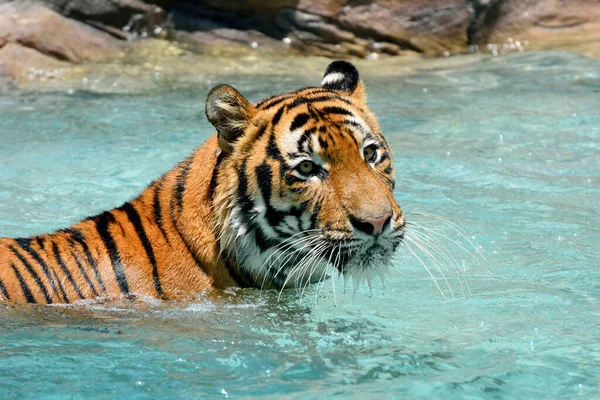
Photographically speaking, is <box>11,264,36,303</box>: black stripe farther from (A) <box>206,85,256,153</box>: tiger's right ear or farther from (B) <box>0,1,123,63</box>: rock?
(B) <box>0,1,123,63</box>: rock

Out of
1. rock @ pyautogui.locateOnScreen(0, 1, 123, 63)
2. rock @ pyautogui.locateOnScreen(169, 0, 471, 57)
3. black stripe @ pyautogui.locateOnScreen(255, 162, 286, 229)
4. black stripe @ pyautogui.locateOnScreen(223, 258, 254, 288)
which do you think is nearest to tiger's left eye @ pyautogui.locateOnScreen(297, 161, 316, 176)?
black stripe @ pyautogui.locateOnScreen(255, 162, 286, 229)

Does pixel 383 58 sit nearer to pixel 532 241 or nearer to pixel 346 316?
pixel 532 241

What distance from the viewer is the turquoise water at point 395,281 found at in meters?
3.13

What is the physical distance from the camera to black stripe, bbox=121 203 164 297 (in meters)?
3.61

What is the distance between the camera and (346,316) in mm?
3799

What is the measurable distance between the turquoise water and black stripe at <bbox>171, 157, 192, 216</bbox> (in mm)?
405

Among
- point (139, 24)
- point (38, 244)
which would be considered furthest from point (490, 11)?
point (38, 244)

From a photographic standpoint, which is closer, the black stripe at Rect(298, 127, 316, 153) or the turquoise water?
the turquoise water

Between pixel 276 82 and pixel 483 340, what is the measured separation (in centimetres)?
510

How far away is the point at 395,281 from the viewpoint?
14.2 feet

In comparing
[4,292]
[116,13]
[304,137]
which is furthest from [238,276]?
[116,13]

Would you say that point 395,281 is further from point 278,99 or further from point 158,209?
point 158,209

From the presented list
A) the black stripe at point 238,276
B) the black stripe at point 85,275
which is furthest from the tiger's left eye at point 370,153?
the black stripe at point 85,275

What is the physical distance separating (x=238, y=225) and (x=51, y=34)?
5.68 meters
